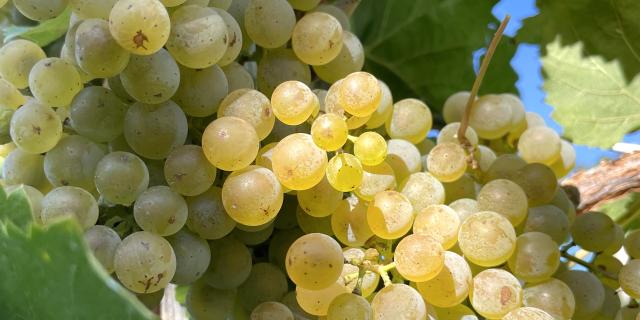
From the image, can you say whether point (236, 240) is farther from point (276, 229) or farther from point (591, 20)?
point (591, 20)

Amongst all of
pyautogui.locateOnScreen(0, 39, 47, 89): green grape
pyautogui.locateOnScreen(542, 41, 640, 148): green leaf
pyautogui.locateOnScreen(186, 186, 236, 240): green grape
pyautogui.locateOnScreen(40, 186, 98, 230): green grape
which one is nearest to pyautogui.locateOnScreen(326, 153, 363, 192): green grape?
pyautogui.locateOnScreen(186, 186, 236, 240): green grape

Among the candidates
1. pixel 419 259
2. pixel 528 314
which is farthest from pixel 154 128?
pixel 528 314

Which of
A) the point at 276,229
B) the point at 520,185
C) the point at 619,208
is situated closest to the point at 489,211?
the point at 520,185

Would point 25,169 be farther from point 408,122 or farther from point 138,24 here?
point 408,122

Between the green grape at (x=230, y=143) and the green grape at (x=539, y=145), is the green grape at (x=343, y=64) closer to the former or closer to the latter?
the green grape at (x=230, y=143)

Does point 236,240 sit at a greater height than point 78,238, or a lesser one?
lesser

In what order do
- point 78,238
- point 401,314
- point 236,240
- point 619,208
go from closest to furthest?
point 78,238, point 401,314, point 236,240, point 619,208
